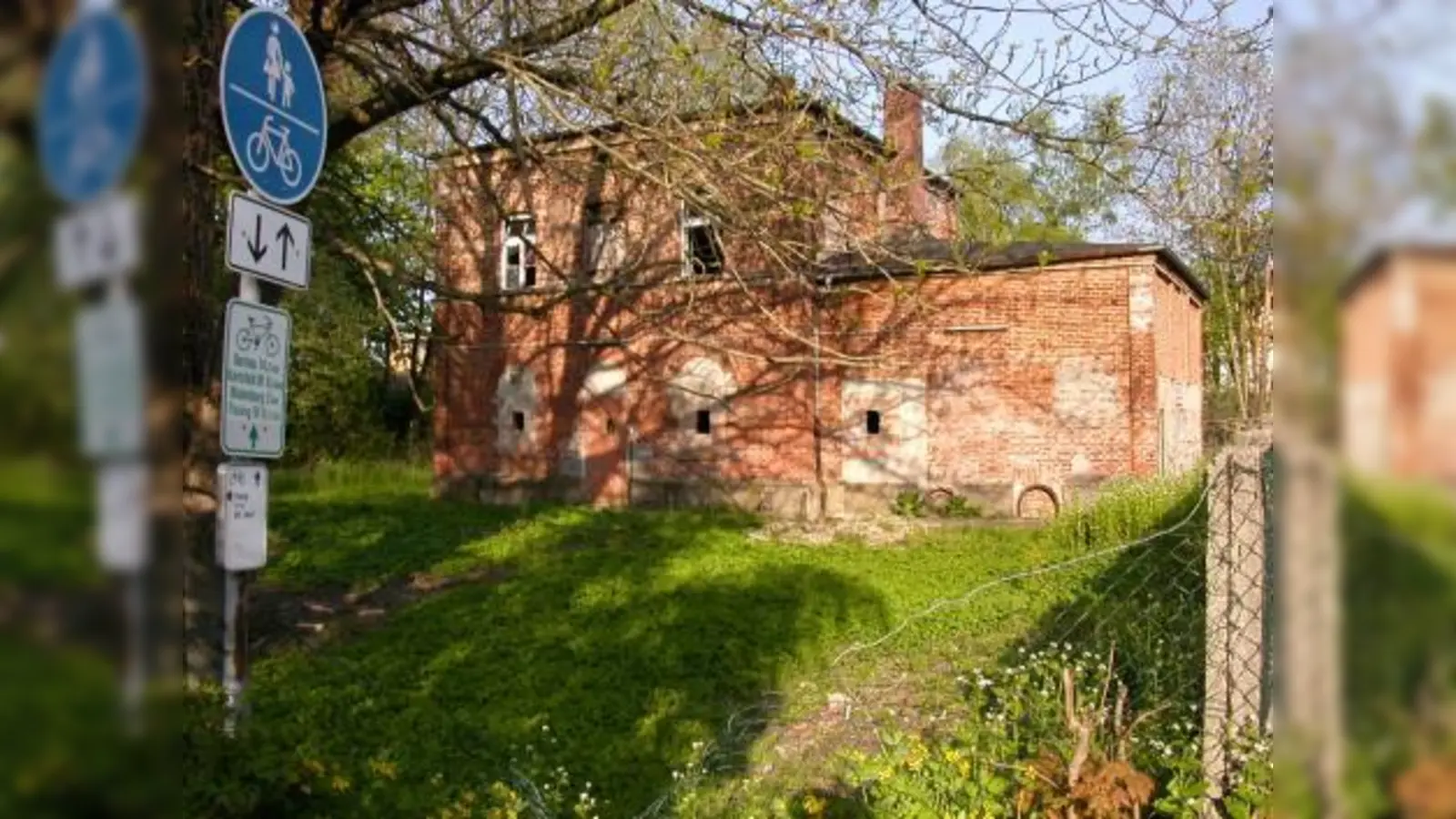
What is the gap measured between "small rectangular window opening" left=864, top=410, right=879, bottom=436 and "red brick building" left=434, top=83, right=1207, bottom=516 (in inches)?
1.3

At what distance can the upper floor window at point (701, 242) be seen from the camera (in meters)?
6.25

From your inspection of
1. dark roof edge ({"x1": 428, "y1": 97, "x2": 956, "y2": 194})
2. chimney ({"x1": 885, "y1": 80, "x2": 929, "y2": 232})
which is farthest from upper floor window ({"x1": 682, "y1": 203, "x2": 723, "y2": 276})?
chimney ({"x1": 885, "y1": 80, "x2": 929, "y2": 232})

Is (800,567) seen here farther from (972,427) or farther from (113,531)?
(113,531)

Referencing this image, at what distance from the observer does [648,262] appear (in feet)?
26.2

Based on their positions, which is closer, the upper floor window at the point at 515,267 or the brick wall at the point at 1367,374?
the brick wall at the point at 1367,374

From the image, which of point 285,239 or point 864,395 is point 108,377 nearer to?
point 285,239

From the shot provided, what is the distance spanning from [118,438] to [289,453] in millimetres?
27824

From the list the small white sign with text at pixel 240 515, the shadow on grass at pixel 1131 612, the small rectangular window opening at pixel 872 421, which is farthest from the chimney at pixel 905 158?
the small rectangular window opening at pixel 872 421

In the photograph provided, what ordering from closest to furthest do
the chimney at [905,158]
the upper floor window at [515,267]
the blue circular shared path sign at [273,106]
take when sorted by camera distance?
the blue circular shared path sign at [273,106], the chimney at [905,158], the upper floor window at [515,267]

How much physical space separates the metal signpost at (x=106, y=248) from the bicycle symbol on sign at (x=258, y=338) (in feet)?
10.0

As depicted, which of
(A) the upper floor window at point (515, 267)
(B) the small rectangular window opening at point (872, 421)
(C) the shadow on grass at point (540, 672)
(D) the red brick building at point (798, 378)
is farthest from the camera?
(A) the upper floor window at point (515, 267)

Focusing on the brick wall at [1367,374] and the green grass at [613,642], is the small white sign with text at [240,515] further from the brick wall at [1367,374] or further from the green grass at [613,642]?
the brick wall at [1367,374]

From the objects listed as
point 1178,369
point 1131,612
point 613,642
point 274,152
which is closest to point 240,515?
point 274,152

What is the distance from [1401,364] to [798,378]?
17.1 meters
